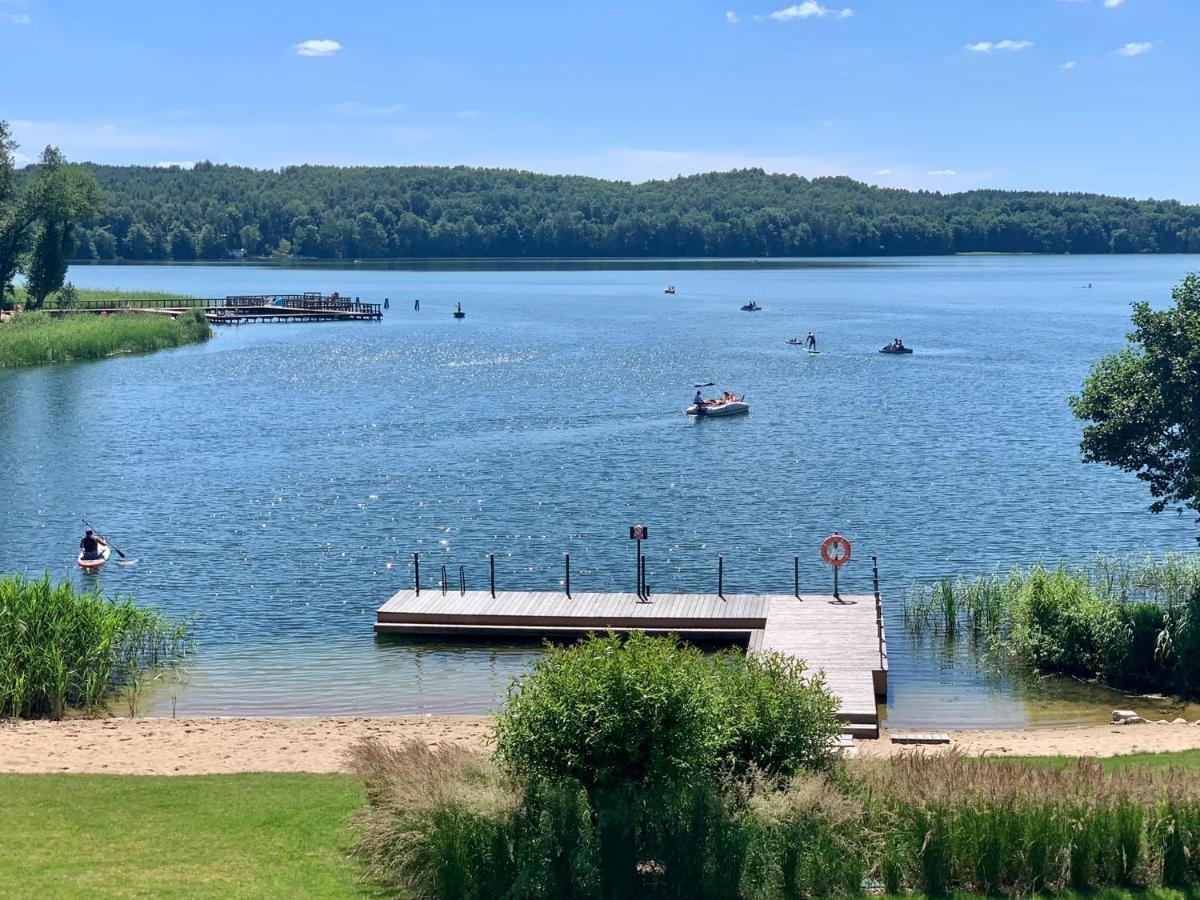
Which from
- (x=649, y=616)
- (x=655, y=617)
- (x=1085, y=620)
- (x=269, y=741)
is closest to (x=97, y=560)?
(x=649, y=616)

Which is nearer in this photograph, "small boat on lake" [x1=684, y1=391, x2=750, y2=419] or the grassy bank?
"small boat on lake" [x1=684, y1=391, x2=750, y2=419]

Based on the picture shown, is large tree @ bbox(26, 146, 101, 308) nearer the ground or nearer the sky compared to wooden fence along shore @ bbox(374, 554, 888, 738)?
nearer the sky

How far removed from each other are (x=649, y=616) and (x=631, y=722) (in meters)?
16.7

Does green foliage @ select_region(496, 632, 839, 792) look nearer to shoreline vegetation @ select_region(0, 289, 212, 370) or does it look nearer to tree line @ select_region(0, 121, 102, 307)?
shoreline vegetation @ select_region(0, 289, 212, 370)

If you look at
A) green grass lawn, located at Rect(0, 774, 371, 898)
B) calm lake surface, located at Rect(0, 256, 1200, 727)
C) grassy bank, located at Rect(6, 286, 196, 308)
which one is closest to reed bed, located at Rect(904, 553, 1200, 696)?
calm lake surface, located at Rect(0, 256, 1200, 727)

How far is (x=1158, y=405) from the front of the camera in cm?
2947

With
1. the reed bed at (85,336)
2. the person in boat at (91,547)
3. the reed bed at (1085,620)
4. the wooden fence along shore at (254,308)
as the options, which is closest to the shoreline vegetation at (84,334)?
the reed bed at (85,336)

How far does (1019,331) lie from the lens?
408 feet

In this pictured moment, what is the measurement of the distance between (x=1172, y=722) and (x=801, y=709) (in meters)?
11.8

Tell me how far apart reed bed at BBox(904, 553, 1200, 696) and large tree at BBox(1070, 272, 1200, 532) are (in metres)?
2.59

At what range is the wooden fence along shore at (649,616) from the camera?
98.3 ft

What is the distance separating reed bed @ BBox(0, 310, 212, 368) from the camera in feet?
284

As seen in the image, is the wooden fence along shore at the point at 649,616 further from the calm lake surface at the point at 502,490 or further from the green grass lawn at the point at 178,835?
the green grass lawn at the point at 178,835

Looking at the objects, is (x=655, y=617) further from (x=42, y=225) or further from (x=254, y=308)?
(x=254, y=308)
